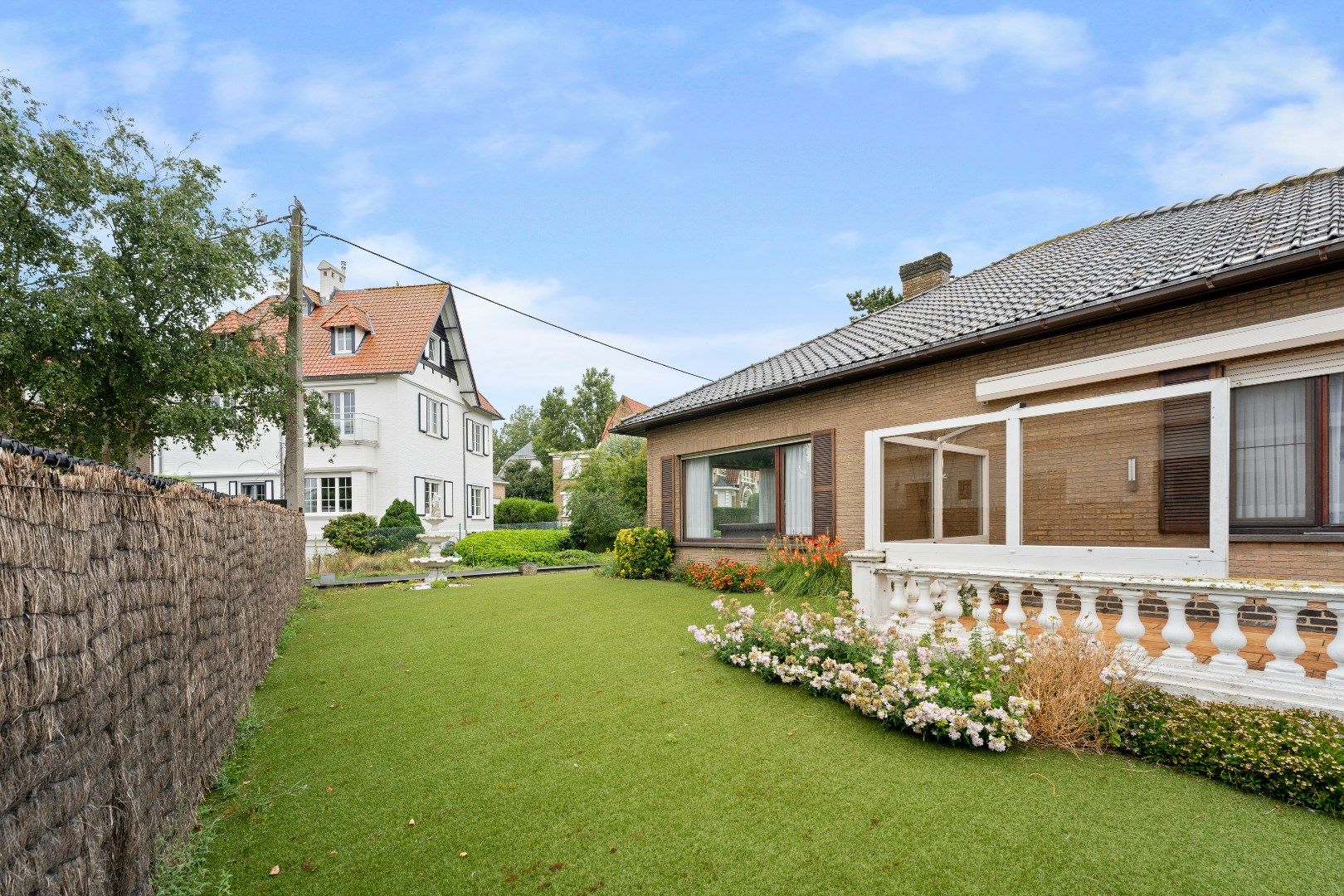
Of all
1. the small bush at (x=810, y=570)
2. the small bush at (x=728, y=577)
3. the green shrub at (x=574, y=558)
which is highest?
the small bush at (x=810, y=570)

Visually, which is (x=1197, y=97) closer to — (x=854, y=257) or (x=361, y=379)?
(x=854, y=257)

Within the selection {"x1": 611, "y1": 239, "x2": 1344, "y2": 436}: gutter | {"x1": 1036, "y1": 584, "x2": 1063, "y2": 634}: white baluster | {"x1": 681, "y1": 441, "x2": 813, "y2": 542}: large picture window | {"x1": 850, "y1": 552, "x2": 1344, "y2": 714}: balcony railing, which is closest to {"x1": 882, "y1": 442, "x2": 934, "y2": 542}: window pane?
{"x1": 850, "y1": 552, "x2": 1344, "y2": 714}: balcony railing

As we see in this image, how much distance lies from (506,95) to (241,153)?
6009 millimetres

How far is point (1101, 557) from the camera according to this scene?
4.94 metres

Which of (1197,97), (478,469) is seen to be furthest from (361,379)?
(1197,97)

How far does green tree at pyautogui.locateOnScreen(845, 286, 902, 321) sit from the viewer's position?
24.1 m

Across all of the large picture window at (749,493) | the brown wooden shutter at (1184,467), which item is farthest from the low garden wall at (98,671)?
the large picture window at (749,493)

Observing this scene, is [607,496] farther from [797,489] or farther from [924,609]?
[924,609]

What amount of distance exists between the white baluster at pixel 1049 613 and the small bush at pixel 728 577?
5513 millimetres

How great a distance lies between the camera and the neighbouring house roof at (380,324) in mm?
22531

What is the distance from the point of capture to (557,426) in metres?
48.0

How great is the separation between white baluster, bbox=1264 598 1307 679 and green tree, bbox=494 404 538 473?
198ft

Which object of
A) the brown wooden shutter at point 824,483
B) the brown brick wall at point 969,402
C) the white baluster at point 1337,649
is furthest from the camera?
the brown wooden shutter at point 824,483

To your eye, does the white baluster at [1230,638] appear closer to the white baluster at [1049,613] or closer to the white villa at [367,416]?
the white baluster at [1049,613]
